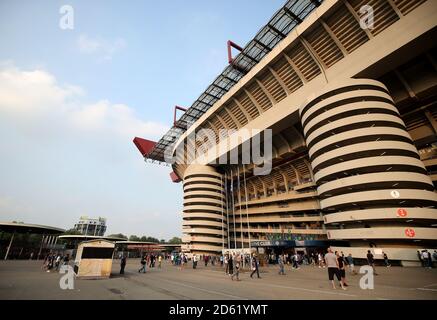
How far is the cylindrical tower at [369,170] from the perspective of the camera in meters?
23.6

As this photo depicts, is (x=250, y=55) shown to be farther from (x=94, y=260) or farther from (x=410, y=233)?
(x=94, y=260)

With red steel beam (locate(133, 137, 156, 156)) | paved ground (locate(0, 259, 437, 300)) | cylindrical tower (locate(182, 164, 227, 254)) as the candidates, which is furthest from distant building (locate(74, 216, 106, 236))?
paved ground (locate(0, 259, 437, 300))

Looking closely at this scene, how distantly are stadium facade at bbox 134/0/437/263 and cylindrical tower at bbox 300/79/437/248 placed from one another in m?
0.11

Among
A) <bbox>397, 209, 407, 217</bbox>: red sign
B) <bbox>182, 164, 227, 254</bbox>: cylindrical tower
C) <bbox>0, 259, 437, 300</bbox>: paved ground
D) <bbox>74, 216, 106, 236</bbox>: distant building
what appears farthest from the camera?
<bbox>74, 216, 106, 236</bbox>: distant building

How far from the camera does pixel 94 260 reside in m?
14.9

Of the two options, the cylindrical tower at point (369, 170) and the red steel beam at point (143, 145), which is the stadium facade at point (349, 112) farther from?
the red steel beam at point (143, 145)

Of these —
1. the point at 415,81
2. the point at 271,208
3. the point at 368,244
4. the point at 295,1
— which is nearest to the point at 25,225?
the point at 271,208

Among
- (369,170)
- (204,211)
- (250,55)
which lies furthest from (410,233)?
(204,211)

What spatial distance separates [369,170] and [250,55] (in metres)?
28.1

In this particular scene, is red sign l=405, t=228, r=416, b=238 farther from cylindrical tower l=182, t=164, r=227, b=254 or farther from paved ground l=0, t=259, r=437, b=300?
cylindrical tower l=182, t=164, r=227, b=254

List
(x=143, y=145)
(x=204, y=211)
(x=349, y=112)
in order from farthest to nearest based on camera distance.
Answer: (x=143, y=145)
(x=204, y=211)
(x=349, y=112)

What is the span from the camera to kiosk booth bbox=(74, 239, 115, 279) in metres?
14.6

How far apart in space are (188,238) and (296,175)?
31.7m

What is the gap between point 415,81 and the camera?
29484 mm
